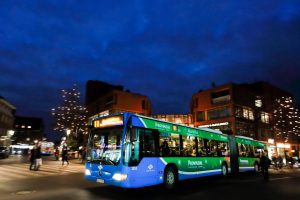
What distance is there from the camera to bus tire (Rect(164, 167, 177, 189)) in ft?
36.9

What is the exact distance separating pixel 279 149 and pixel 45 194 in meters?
58.4

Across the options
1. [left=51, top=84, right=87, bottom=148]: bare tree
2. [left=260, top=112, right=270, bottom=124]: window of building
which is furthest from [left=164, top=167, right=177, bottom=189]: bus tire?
[left=260, top=112, right=270, bottom=124]: window of building

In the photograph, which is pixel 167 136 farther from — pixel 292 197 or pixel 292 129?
pixel 292 129

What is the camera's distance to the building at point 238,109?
47.2 meters

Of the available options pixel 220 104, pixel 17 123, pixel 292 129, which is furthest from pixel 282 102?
pixel 17 123

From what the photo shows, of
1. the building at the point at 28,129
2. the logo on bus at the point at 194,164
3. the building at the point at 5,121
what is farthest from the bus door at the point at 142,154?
the building at the point at 28,129

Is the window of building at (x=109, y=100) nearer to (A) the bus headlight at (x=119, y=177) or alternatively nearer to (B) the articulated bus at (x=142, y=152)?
(B) the articulated bus at (x=142, y=152)

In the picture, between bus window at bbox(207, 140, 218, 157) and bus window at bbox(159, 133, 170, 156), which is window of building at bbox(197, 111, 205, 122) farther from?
bus window at bbox(159, 133, 170, 156)

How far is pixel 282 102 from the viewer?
42031 millimetres

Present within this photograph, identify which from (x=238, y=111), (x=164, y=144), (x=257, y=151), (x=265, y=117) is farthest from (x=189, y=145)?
(x=265, y=117)

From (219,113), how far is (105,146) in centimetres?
4225

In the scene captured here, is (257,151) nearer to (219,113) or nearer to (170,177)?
(170,177)

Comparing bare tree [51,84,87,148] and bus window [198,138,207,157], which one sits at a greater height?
bare tree [51,84,87,148]

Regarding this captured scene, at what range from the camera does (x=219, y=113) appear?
163 feet
